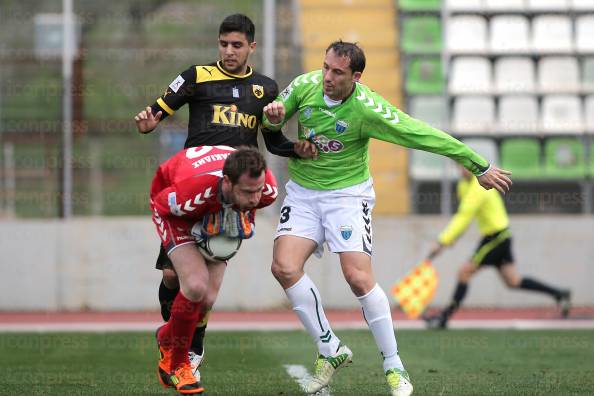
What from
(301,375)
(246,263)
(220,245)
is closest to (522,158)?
(246,263)

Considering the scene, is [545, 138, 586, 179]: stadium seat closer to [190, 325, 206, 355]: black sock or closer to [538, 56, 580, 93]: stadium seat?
[538, 56, 580, 93]: stadium seat

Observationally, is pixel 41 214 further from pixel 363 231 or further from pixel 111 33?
pixel 363 231

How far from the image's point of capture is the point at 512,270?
12047 mm

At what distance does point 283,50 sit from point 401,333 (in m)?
4.44

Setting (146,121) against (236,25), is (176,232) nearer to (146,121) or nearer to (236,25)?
(146,121)

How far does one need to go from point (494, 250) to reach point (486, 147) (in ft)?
10.6

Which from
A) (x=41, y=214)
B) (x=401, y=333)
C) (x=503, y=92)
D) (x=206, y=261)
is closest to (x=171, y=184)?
(x=206, y=261)

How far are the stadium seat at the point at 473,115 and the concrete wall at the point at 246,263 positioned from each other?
5.11 ft

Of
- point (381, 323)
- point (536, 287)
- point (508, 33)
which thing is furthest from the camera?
point (508, 33)

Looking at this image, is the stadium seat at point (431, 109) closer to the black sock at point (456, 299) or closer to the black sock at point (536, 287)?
the black sock at point (536, 287)

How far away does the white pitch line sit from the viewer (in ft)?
21.6

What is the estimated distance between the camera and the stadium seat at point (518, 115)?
49.9 feet

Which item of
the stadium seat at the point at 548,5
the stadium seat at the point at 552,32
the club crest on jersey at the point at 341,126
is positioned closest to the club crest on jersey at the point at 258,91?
the club crest on jersey at the point at 341,126

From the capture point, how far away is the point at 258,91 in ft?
22.3
